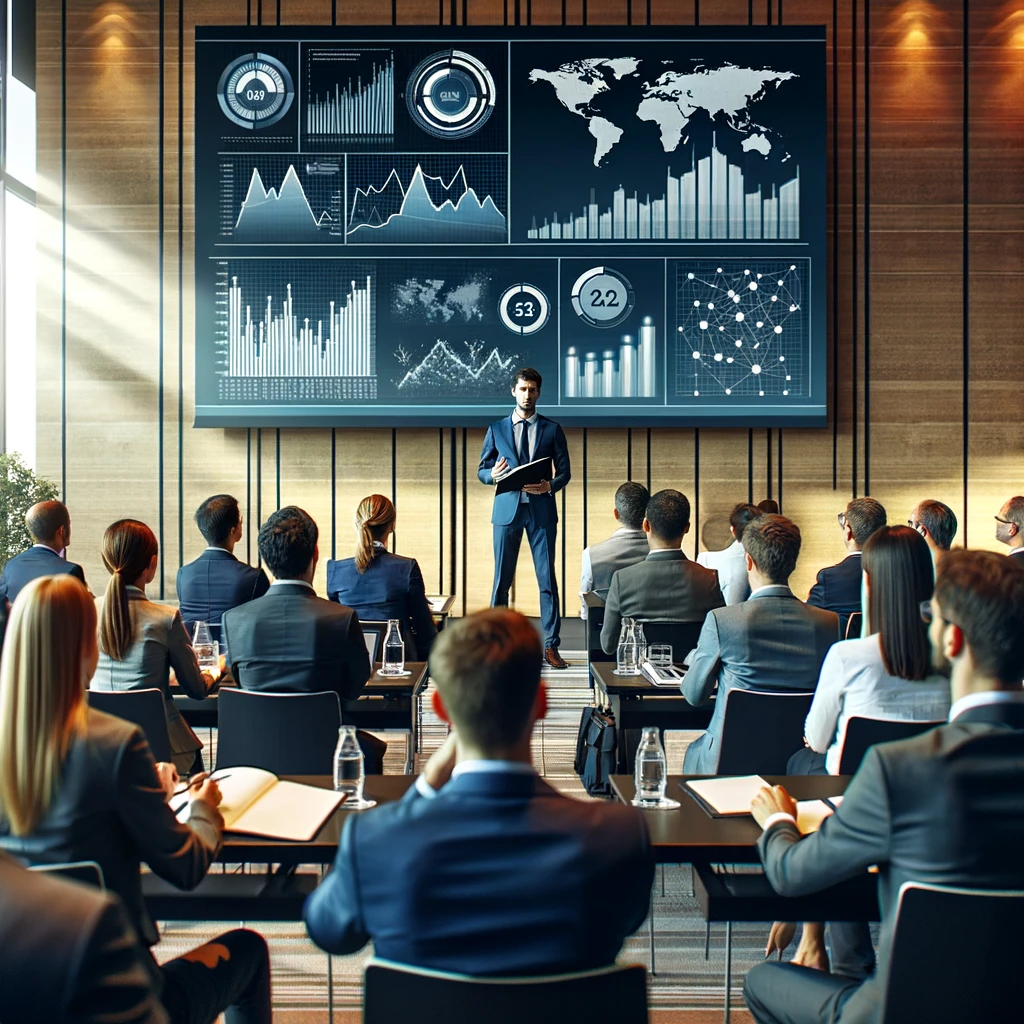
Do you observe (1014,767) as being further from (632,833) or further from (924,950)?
(632,833)

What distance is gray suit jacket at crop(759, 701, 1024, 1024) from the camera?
1503mm

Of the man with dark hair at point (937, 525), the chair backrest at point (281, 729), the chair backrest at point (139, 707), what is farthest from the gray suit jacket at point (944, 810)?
the man with dark hair at point (937, 525)

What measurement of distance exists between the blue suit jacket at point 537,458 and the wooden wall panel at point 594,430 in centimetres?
127

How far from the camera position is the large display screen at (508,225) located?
23.9 feet

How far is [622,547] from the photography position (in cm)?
527

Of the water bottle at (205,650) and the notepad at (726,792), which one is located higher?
the water bottle at (205,650)

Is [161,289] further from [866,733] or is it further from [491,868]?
[491,868]

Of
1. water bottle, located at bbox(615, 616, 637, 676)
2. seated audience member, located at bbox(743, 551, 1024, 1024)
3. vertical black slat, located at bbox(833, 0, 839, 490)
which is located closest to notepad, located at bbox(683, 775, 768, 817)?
seated audience member, located at bbox(743, 551, 1024, 1024)

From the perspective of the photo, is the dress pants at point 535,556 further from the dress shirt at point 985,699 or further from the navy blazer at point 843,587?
the dress shirt at point 985,699

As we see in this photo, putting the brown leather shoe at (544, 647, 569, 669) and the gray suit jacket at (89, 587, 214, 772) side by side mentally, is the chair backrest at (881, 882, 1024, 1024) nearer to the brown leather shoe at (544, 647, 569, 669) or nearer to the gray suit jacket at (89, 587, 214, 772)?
the gray suit jacket at (89, 587, 214, 772)

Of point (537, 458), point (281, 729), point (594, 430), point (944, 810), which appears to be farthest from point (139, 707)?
point (594, 430)

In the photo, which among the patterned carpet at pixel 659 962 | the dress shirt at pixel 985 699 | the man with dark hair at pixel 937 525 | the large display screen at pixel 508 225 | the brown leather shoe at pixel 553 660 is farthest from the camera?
the large display screen at pixel 508 225

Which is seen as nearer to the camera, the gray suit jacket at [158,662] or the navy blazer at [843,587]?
the gray suit jacket at [158,662]

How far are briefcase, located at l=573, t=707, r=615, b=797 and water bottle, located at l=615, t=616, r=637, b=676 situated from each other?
31cm
